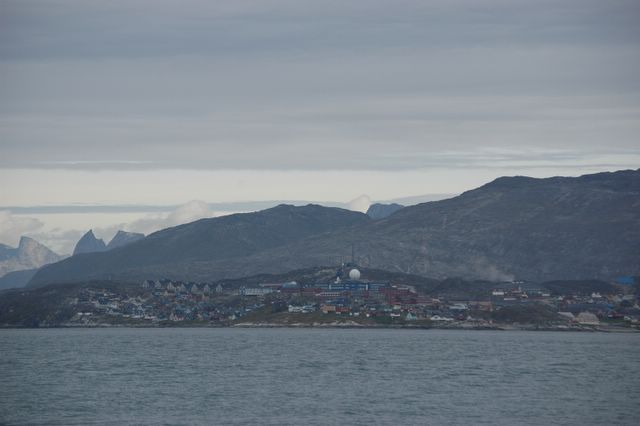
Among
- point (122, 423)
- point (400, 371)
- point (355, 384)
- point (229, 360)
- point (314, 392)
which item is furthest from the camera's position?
point (229, 360)

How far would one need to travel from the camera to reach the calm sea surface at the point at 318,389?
332ft

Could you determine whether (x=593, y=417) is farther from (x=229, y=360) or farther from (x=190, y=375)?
(x=229, y=360)

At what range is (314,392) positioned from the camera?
121 metres

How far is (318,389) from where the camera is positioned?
124938mm

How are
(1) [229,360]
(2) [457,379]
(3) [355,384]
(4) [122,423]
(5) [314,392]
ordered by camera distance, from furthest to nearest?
(1) [229,360]
(2) [457,379]
(3) [355,384]
(5) [314,392]
(4) [122,423]

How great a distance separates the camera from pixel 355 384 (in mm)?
130750

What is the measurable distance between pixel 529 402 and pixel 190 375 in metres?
51.5

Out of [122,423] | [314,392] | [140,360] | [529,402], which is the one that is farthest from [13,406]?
[140,360]

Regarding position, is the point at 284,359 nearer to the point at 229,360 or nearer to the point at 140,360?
the point at 229,360

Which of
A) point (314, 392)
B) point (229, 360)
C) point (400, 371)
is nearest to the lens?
point (314, 392)

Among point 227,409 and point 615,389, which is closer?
point 227,409

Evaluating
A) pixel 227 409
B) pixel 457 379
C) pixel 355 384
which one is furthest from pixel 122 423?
pixel 457 379

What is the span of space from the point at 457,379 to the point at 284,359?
136 feet

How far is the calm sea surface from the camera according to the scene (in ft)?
332
